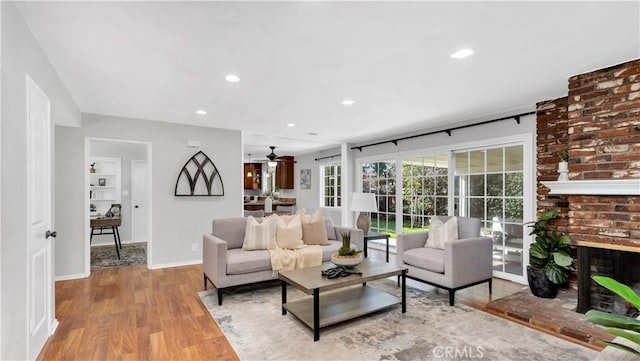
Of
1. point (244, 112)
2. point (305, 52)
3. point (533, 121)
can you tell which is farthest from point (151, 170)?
point (533, 121)

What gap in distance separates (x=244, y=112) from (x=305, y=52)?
2033 mm

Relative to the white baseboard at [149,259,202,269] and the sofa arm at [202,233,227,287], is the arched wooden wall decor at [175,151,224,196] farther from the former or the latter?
the sofa arm at [202,233,227,287]

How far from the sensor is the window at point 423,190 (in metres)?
5.22

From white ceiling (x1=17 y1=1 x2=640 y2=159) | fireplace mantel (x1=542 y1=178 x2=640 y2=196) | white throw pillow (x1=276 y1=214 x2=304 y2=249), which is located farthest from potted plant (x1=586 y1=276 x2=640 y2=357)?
white throw pillow (x1=276 y1=214 x2=304 y2=249)

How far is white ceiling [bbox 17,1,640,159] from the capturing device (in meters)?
1.90

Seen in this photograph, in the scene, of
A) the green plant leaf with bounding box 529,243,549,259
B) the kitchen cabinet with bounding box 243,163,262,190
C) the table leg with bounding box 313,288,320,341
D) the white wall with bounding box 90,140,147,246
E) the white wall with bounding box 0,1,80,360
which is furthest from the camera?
the kitchen cabinet with bounding box 243,163,262,190

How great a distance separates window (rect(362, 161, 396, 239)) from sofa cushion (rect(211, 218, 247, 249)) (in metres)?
3.22

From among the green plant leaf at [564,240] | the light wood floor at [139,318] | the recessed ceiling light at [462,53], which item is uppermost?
the recessed ceiling light at [462,53]

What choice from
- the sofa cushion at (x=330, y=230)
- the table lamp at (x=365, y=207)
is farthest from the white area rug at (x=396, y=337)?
the table lamp at (x=365, y=207)

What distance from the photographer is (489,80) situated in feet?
10.1

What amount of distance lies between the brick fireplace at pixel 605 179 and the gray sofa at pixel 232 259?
259 cm

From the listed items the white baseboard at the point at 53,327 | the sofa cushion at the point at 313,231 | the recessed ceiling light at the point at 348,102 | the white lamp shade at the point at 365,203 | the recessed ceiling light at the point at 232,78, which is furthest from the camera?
the white lamp shade at the point at 365,203

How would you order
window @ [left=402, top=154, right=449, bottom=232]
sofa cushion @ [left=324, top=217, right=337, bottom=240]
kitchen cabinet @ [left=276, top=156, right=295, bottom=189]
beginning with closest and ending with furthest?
sofa cushion @ [left=324, top=217, right=337, bottom=240] → window @ [left=402, top=154, right=449, bottom=232] → kitchen cabinet @ [left=276, top=156, right=295, bottom=189]

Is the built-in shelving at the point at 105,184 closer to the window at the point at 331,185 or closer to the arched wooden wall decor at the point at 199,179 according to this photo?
the arched wooden wall decor at the point at 199,179
